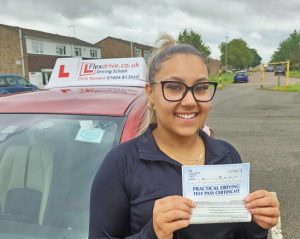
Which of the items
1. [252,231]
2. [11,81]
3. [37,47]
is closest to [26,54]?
[37,47]

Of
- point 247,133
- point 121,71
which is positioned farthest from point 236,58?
point 121,71

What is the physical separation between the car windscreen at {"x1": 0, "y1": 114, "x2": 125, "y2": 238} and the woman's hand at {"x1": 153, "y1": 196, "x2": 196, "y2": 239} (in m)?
0.71

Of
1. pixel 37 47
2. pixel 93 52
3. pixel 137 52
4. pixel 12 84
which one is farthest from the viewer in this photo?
pixel 137 52

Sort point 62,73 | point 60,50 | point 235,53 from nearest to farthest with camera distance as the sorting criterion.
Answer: point 62,73 → point 60,50 → point 235,53

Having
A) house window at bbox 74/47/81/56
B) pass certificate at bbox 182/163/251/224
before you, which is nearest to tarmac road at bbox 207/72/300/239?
pass certificate at bbox 182/163/251/224

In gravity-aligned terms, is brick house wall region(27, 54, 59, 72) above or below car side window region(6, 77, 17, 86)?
above

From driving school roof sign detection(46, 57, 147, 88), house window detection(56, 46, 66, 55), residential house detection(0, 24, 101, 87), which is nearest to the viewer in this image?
driving school roof sign detection(46, 57, 147, 88)

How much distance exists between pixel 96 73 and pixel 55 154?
6.22 ft

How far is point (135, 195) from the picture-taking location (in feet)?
4.28

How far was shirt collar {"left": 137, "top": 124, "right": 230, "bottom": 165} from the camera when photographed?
1355mm

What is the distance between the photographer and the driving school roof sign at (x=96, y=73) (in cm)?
368

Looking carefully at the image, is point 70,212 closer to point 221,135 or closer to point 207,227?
point 207,227

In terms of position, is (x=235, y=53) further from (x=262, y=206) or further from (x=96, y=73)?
(x=262, y=206)

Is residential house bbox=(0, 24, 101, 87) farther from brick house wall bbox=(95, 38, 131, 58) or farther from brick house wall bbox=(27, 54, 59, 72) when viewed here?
brick house wall bbox=(95, 38, 131, 58)
